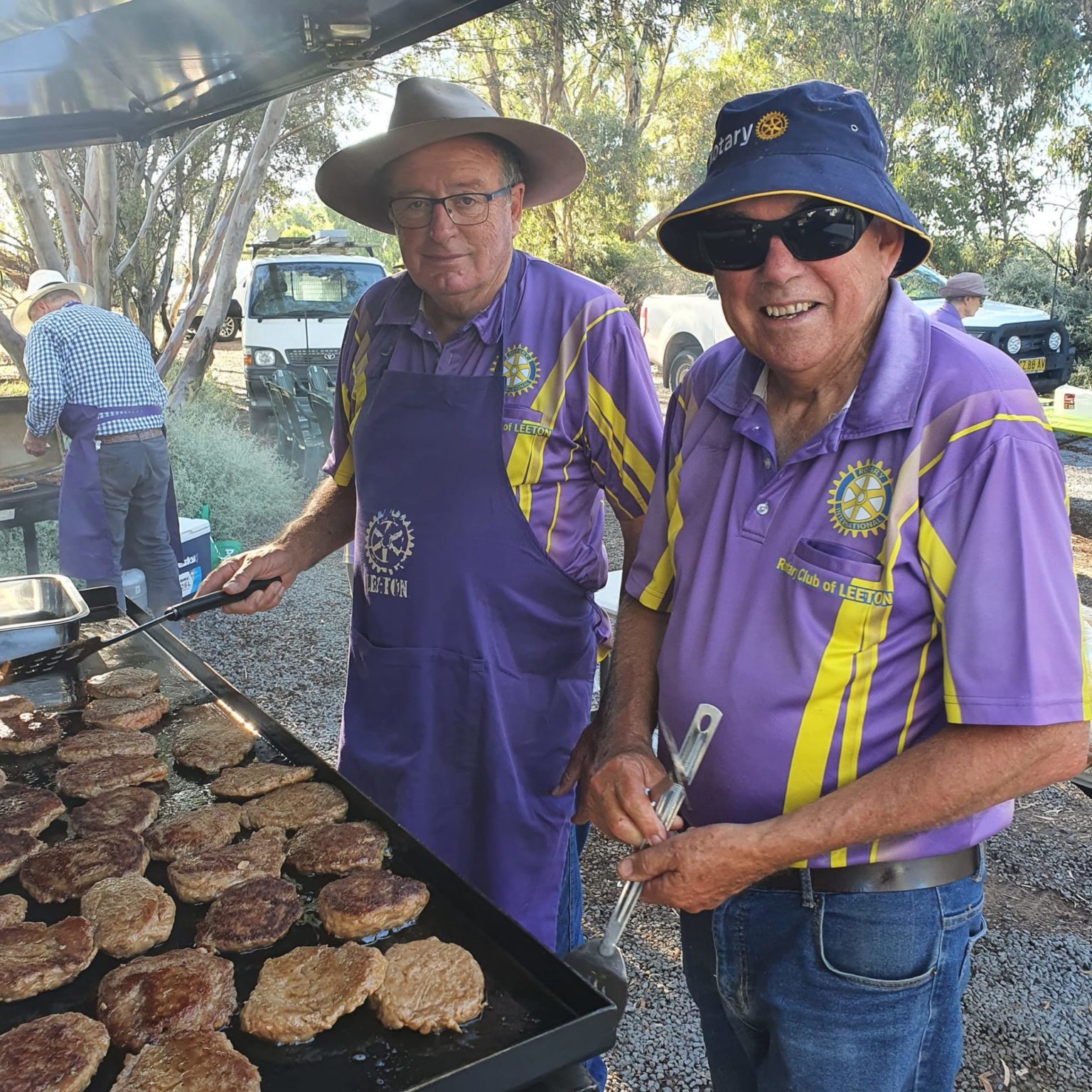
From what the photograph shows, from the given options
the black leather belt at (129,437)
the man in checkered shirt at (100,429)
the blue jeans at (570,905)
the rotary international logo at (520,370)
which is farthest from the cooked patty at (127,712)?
the black leather belt at (129,437)

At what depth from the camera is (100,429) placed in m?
5.91

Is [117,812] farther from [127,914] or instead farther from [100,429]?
[100,429]

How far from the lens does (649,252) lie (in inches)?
941

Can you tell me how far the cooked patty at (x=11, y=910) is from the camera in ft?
5.87

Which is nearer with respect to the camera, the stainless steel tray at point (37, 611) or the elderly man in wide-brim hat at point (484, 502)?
the elderly man in wide-brim hat at point (484, 502)

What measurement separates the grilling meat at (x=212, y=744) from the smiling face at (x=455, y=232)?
3.86 ft

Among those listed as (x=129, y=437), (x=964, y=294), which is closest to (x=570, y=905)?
(x=129, y=437)

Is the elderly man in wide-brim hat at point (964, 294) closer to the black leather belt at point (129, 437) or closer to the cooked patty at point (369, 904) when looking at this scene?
the black leather belt at point (129, 437)

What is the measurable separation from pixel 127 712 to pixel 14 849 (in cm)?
56

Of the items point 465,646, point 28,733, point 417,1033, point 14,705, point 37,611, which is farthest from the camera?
point 37,611

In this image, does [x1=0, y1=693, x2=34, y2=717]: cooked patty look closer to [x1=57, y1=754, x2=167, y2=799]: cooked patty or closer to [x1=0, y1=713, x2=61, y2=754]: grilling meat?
[x1=0, y1=713, x2=61, y2=754]: grilling meat

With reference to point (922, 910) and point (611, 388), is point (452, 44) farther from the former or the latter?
point (922, 910)

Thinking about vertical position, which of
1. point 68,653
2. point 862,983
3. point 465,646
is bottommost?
point 862,983

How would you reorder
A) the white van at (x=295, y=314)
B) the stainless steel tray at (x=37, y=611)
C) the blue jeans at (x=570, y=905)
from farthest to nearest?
the white van at (x=295, y=314) < the stainless steel tray at (x=37, y=611) < the blue jeans at (x=570, y=905)
